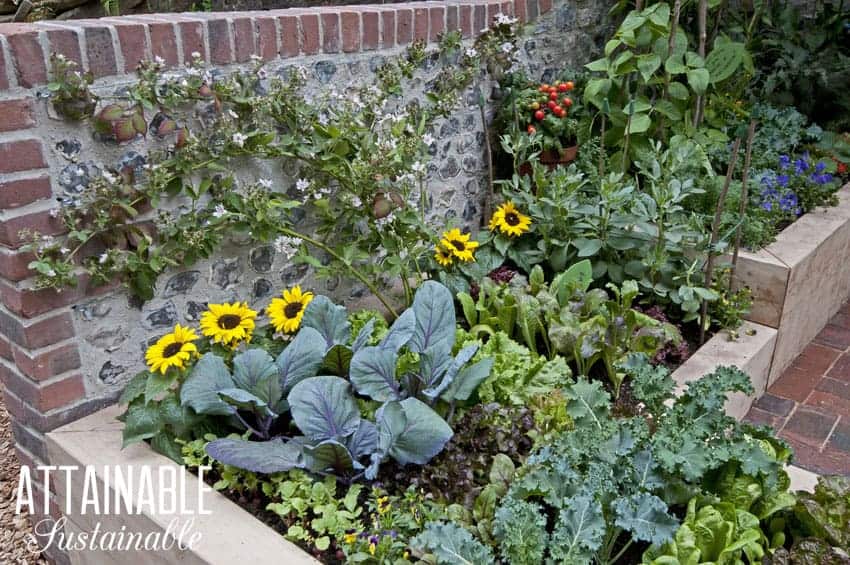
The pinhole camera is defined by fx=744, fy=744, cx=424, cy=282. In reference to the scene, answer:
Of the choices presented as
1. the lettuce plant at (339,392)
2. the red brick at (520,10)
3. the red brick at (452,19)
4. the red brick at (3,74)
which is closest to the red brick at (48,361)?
the lettuce plant at (339,392)

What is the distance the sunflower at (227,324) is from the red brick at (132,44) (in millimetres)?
757

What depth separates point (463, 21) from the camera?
3.26 meters

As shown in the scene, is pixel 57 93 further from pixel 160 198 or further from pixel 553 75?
pixel 553 75

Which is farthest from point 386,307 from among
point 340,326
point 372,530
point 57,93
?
point 57,93

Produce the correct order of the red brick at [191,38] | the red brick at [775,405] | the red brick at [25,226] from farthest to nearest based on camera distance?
the red brick at [775,405], the red brick at [191,38], the red brick at [25,226]

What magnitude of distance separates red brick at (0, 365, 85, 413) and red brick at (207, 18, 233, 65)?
42.2 inches

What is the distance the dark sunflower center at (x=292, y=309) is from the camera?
2.46m

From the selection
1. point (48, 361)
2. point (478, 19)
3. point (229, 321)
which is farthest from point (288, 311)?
point (478, 19)

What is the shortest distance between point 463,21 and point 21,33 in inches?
74.1

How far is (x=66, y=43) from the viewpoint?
1987 millimetres

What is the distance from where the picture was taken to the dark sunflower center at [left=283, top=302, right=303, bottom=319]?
8.07 ft

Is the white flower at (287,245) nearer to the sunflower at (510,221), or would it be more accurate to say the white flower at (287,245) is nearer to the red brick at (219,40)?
the red brick at (219,40)

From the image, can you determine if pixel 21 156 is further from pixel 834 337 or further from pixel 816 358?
pixel 834 337

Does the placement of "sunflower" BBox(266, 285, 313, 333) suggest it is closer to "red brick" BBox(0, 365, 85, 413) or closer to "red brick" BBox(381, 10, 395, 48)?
"red brick" BBox(0, 365, 85, 413)
